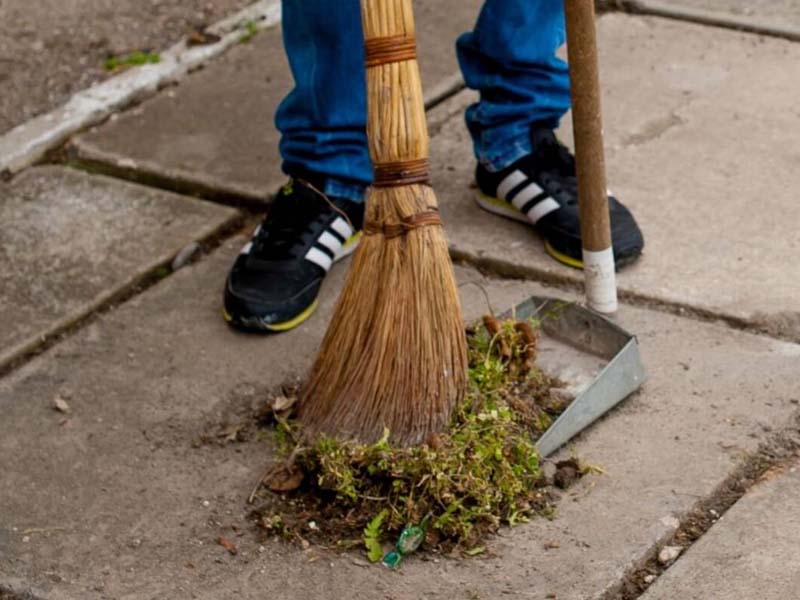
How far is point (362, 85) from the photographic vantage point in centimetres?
297

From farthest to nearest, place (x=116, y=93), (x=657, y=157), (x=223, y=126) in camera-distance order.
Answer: (x=116, y=93) → (x=223, y=126) → (x=657, y=157)

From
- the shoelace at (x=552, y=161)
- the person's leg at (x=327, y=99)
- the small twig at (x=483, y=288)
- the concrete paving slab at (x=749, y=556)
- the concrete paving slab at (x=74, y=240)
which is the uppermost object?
the person's leg at (x=327, y=99)

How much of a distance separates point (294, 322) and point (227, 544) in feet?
2.18

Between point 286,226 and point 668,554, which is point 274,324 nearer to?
point 286,226

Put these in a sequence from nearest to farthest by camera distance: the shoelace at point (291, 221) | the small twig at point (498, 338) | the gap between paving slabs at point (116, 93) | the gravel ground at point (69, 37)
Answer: the small twig at point (498, 338) → the shoelace at point (291, 221) → the gap between paving slabs at point (116, 93) → the gravel ground at point (69, 37)

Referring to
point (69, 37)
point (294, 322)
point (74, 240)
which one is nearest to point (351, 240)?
point (294, 322)

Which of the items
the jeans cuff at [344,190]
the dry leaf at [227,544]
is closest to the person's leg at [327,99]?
the jeans cuff at [344,190]

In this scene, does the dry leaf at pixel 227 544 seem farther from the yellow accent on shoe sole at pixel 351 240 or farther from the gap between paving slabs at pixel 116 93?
the gap between paving slabs at pixel 116 93

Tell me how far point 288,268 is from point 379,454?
2.37 ft

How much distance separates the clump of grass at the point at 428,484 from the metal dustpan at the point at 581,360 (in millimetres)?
59

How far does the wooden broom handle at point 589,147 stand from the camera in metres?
2.38

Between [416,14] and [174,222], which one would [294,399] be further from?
[416,14]

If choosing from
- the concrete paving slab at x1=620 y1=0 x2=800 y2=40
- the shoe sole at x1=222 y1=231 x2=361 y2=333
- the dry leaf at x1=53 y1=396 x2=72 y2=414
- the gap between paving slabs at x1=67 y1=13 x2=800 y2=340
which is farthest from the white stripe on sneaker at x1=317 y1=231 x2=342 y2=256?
the concrete paving slab at x1=620 y1=0 x2=800 y2=40

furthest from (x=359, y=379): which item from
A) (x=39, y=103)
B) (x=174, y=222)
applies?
(x=39, y=103)
